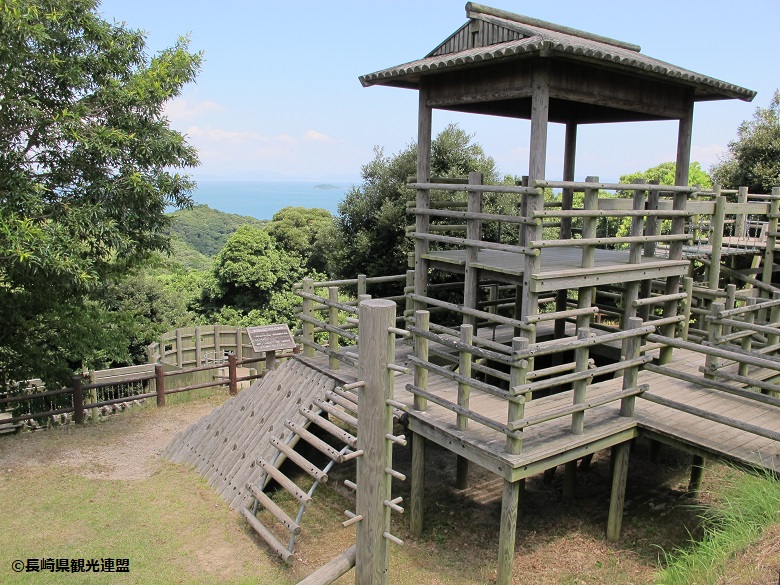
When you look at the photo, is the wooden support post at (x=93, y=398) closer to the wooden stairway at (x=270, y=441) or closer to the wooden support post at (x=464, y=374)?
the wooden stairway at (x=270, y=441)

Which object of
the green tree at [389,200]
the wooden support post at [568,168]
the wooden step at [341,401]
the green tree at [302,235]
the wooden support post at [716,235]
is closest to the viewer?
the wooden step at [341,401]

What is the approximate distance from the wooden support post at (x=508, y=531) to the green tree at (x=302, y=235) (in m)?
21.3

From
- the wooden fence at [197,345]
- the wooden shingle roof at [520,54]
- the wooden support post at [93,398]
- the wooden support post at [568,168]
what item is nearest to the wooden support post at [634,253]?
the wooden shingle roof at [520,54]

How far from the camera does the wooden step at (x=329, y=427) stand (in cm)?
711

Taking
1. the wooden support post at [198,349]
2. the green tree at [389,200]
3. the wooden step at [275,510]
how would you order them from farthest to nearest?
the wooden support post at [198,349] < the green tree at [389,200] < the wooden step at [275,510]

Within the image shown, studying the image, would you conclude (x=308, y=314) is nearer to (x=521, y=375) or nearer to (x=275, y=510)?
(x=275, y=510)

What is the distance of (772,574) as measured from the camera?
4.20m

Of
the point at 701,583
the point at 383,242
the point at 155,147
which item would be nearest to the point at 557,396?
the point at 701,583

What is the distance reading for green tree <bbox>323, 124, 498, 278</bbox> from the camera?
56.9 feet

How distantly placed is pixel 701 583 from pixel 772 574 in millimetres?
675

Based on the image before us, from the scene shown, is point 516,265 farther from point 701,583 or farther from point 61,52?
point 61,52

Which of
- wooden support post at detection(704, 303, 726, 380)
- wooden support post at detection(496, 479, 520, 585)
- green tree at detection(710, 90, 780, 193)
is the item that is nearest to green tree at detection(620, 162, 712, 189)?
green tree at detection(710, 90, 780, 193)

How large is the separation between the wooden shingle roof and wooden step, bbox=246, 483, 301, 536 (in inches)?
241

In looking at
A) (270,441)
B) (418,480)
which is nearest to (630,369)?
(418,480)
